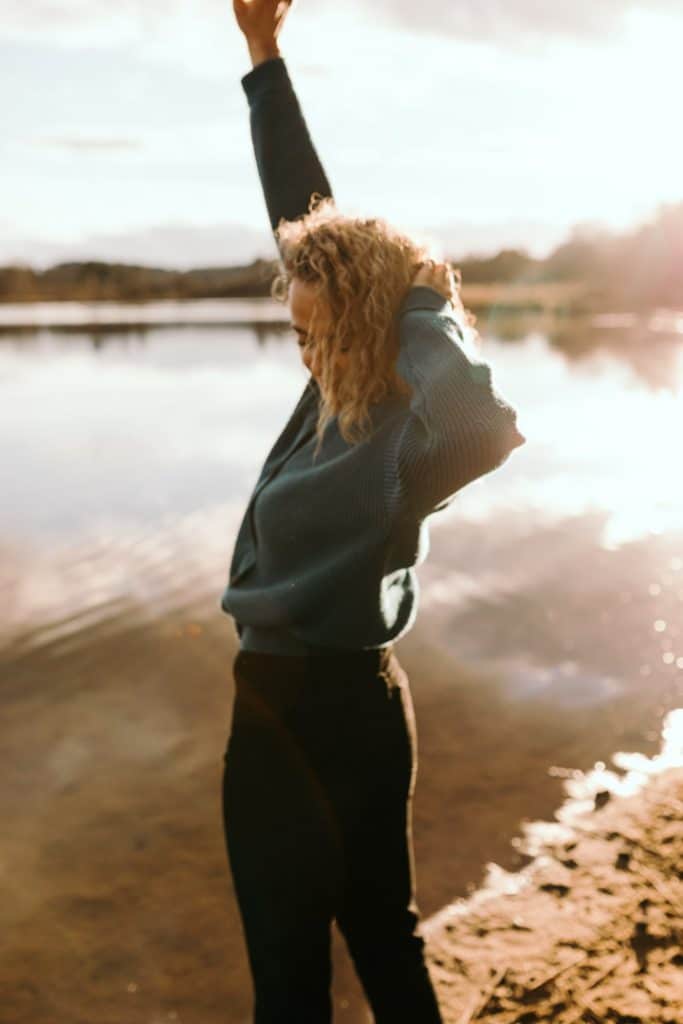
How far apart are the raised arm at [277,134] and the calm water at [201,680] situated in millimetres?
982

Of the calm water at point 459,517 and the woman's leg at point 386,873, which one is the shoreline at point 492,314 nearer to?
the calm water at point 459,517

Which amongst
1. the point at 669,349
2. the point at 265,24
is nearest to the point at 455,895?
the point at 265,24

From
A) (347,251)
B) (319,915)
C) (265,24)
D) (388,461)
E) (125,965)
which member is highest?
(265,24)

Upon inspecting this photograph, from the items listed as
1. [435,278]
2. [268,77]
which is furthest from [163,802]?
[435,278]

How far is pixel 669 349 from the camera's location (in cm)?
3334

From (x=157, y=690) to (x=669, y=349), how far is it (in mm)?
30135

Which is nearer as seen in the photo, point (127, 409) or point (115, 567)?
point (115, 567)

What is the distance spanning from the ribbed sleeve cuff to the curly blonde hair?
0.73 m

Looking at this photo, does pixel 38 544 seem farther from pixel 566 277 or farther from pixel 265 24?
pixel 566 277

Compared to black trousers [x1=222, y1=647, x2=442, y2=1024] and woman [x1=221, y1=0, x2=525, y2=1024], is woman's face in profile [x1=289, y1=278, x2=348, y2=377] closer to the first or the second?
woman [x1=221, y1=0, x2=525, y2=1024]

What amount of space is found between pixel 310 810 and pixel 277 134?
1.62 meters

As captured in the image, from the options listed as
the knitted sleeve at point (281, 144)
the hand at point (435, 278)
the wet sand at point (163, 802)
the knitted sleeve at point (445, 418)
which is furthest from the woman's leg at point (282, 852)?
the wet sand at point (163, 802)

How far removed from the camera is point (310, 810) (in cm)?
200

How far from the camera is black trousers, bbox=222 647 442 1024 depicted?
Answer: 1.99 m
